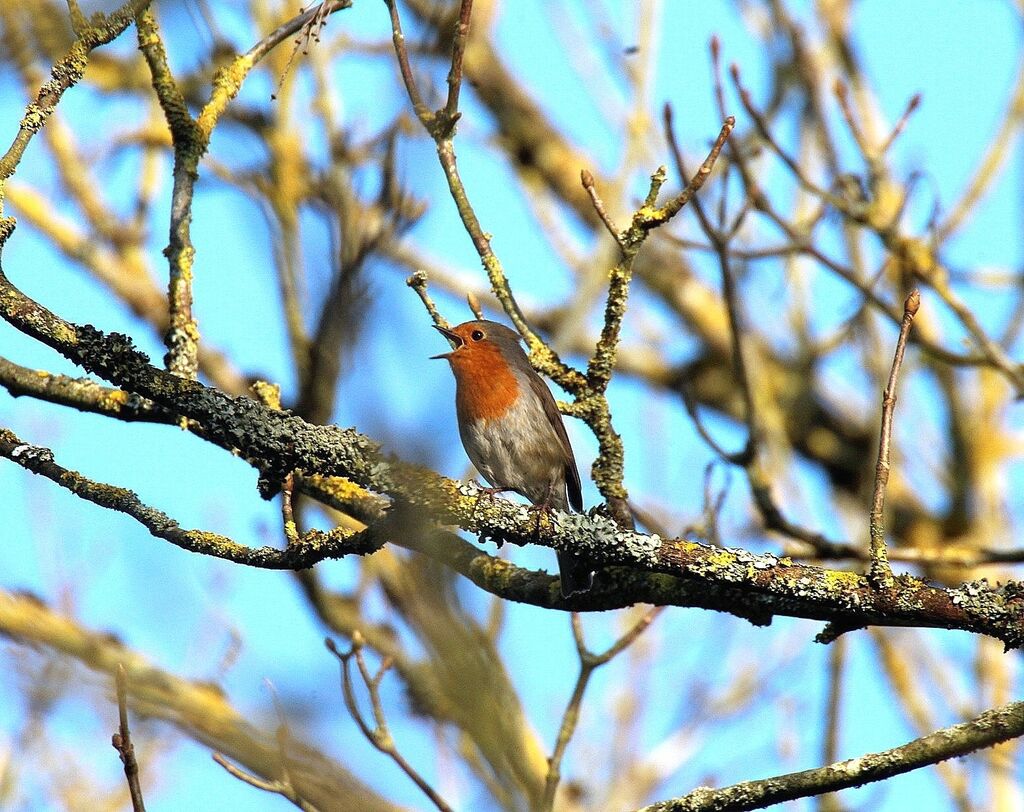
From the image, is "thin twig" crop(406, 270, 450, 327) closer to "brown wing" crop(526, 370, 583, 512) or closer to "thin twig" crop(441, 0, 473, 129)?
"thin twig" crop(441, 0, 473, 129)

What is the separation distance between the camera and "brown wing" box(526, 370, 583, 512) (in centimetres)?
598

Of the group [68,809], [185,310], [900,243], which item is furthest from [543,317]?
[185,310]

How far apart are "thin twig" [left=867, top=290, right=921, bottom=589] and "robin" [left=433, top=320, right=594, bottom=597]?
2.58 meters

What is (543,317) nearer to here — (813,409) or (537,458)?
(813,409)

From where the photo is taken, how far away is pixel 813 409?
460 inches

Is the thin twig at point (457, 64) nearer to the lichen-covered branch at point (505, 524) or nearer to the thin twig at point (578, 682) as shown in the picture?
the lichen-covered branch at point (505, 524)

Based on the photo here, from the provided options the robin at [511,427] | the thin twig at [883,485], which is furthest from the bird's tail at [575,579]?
the robin at [511,427]

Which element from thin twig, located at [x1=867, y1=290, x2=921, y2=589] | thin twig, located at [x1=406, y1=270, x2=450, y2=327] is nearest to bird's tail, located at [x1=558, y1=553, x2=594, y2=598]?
thin twig, located at [x1=867, y1=290, x2=921, y2=589]

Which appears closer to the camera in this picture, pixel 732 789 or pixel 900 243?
pixel 732 789

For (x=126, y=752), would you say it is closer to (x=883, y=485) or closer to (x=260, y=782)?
(x=260, y=782)

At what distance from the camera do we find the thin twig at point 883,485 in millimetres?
3201

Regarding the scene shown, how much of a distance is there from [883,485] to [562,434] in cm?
288

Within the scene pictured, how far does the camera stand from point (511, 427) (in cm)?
588

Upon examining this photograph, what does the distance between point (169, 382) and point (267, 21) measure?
5414 millimetres
